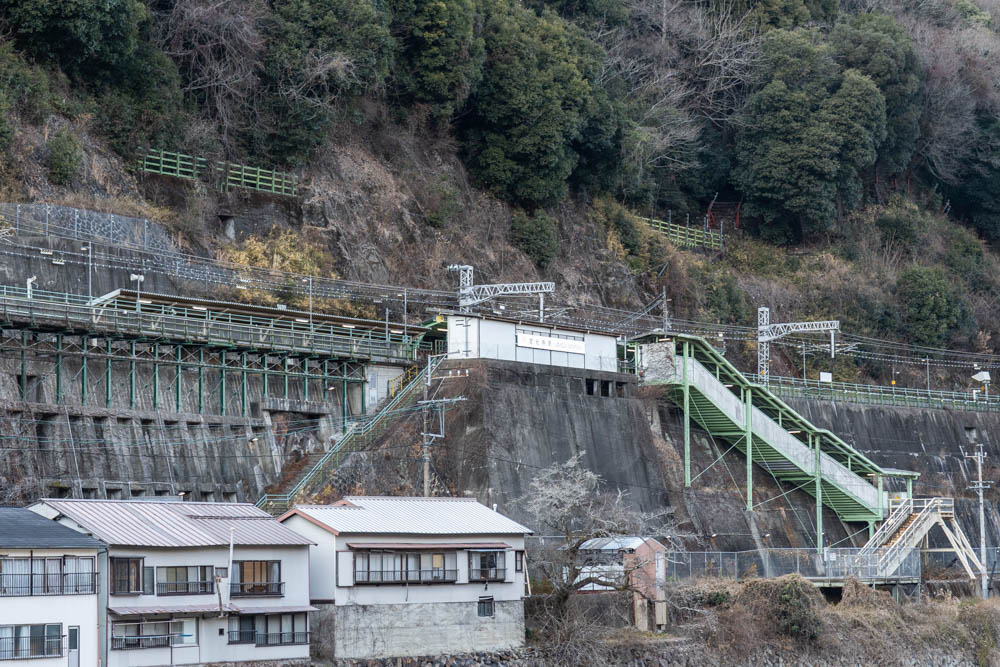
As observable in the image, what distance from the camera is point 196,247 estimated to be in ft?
180

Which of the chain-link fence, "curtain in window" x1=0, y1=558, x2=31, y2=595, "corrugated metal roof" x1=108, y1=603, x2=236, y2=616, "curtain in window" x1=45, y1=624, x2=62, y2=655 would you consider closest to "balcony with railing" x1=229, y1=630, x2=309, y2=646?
"corrugated metal roof" x1=108, y1=603, x2=236, y2=616

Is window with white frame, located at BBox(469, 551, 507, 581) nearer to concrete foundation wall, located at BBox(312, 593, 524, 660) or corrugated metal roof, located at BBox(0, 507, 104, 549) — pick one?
concrete foundation wall, located at BBox(312, 593, 524, 660)

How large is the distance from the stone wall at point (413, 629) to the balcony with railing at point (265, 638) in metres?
1.14

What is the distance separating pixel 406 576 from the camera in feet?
132

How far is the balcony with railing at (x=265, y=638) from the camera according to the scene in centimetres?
Result: 3656

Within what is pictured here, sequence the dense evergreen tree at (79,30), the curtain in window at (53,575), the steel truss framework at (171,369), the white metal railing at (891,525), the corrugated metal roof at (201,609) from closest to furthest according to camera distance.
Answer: the curtain in window at (53,575) → the corrugated metal roof at (201,609) → the steel truss framework at (171,369) → the dense evergreen tree at (79,30) → the white metal railing at (891,525)

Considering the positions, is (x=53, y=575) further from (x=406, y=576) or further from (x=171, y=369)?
(x=171, y=369)

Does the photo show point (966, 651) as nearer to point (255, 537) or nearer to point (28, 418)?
point (255, 537)

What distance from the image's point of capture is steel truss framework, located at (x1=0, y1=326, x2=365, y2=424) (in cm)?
4419

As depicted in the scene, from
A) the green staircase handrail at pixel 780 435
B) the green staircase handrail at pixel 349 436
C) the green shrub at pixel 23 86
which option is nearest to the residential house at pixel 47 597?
the green staircase handrail at pixel 349 436

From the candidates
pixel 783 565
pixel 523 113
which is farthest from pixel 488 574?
pixel 523 113

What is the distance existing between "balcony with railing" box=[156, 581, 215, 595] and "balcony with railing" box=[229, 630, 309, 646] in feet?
4.09

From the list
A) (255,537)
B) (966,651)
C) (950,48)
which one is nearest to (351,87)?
(255,537)

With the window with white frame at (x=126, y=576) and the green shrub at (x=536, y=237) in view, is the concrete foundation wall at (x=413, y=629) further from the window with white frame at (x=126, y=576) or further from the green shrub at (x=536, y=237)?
the green shrub at (x=536, y=237)
